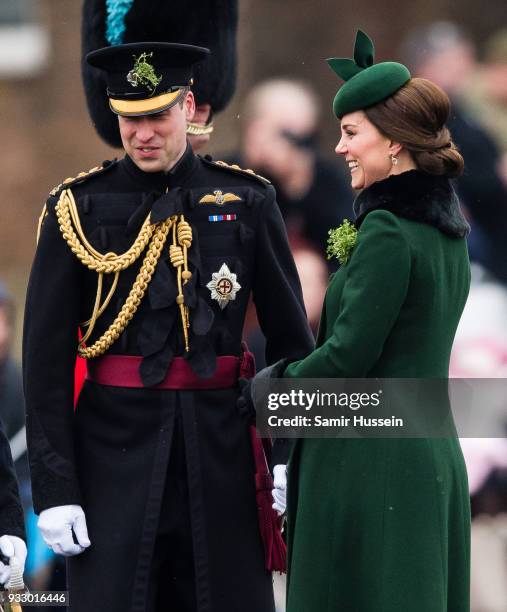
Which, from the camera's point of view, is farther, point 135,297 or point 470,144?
point 470,144

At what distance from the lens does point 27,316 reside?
425 centimetres

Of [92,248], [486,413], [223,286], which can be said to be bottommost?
[486,413]

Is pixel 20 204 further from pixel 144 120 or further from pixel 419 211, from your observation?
pixel 419 211

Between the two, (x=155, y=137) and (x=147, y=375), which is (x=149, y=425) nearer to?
(x=147, y=375)

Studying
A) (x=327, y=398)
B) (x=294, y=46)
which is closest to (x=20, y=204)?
(x=294, y=46)

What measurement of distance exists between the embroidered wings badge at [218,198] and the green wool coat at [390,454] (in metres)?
0.48

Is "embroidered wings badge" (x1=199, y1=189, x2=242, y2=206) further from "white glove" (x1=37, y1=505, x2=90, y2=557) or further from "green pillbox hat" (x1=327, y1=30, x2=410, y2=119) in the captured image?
"white glove" (x1=37, y1=505, x2=90, y2=557)

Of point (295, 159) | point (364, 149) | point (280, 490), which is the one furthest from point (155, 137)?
point (295, 159)

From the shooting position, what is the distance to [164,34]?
521 centimetres

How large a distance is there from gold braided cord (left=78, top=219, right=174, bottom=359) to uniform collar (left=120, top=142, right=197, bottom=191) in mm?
119

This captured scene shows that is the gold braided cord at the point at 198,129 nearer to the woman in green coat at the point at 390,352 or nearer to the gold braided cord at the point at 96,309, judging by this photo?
the gold braided cord at the point at 96,309

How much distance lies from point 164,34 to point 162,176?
3.52 feet

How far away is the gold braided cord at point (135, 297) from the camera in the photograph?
4.20m

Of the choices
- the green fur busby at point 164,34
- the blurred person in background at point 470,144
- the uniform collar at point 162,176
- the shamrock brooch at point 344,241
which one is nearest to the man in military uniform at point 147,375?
the uniform collar at point 162,176
